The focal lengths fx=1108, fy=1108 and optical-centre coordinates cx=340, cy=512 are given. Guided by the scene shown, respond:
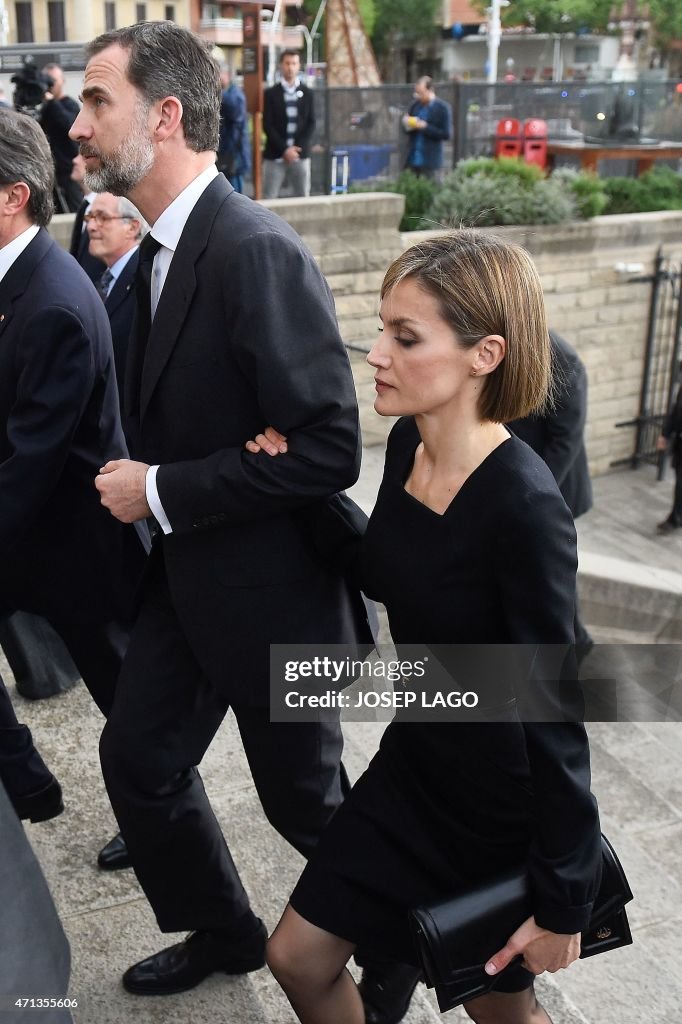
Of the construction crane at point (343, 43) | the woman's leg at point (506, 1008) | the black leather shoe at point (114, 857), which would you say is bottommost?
the black leather shoe at point (114, 857)

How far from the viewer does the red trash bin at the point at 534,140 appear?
1581cm

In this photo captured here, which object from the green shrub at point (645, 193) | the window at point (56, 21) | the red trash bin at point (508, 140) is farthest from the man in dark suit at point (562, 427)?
the window at point (56, 21)

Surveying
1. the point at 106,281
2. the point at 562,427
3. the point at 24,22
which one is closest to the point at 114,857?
the point at 562,427

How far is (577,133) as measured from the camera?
54.5 feet

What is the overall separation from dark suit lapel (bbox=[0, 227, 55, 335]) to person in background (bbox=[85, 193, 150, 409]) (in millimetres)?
1797

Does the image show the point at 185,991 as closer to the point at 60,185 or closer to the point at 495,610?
the point at 495,610

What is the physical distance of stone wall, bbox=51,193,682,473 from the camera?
10.9 metres

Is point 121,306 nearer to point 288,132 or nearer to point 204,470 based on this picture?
point 204,470

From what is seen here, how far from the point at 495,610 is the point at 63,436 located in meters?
1.29

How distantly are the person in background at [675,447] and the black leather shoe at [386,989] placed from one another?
346 inches

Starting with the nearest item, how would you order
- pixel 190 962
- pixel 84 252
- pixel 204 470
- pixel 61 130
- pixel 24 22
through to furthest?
pixel 204 470, pixel 190 962, pixel 84 252, pixel 61 130, pixel 24 22

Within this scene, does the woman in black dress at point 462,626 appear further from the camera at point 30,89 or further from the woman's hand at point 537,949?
the camera at point 30,89

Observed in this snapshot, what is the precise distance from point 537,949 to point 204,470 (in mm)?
1120

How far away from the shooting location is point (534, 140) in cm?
1597
